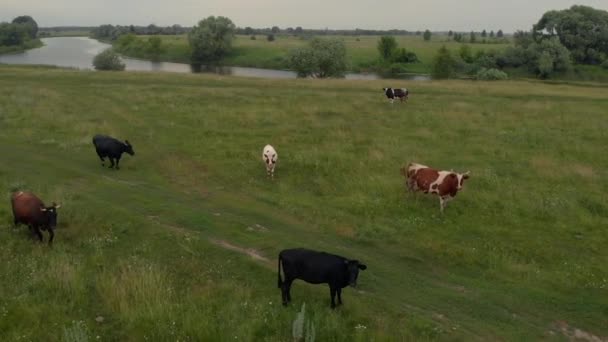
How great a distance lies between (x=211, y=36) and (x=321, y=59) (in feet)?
136

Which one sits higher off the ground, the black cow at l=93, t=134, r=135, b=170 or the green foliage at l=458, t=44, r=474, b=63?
the green foliage at l=458, t=44, r=474, b=63

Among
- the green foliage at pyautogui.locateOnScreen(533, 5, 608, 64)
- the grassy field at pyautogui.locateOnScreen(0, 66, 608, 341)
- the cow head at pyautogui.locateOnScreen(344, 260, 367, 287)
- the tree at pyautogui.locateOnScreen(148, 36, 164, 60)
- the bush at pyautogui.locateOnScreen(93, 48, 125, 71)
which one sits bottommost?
the grassy field at pyautogui.locateOnScreen(0, 66, 608, 341)

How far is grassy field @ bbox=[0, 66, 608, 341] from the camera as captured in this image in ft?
34.4

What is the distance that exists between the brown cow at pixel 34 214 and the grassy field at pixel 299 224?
18.1 inches

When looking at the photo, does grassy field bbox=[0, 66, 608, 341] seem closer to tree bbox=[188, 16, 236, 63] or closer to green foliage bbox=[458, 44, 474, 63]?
green foliage bbox=[458, 44, 474, 63]

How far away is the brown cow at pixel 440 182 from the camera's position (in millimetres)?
18328

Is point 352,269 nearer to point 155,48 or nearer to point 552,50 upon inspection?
point 552,50

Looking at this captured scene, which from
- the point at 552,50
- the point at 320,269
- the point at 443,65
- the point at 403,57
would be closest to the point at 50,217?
the point at 320,269

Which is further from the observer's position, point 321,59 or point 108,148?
point 321,59

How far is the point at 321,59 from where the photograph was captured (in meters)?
72.8

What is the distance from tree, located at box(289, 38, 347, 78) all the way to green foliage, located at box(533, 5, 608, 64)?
41.3 m

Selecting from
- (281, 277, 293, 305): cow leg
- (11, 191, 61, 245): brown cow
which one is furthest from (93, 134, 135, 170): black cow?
(281, 277, 293, 305): cow leg

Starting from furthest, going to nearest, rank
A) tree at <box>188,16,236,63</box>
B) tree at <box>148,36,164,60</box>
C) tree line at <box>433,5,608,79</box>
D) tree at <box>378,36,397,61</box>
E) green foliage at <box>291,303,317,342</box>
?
tree at <box>148,36,164,60</box>
tree at <box>378,36,397,61</box>
tree at <box>188,16,236,63</box>
tree line at <box>433,5,608,79</box>
green foliage at <box>291,303,317,342</box>

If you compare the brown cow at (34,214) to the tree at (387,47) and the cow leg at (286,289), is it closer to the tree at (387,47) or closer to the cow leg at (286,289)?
the cow leg at (286,289)
